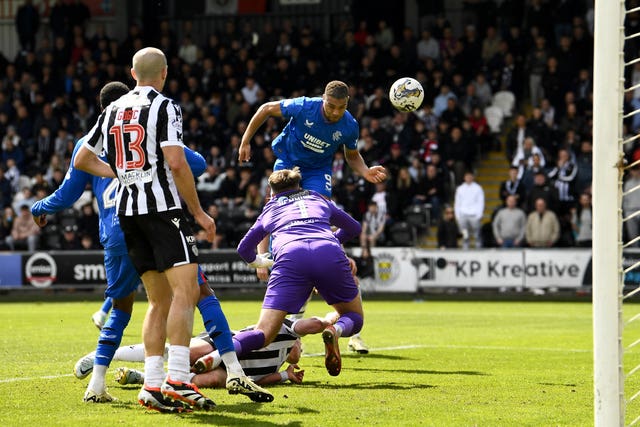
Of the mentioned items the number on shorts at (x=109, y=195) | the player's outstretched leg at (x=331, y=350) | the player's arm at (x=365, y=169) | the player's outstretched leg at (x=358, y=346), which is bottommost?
the player's outstretched leg at (x=358, y=346)

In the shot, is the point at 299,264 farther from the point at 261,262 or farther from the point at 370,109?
the point at 370,109

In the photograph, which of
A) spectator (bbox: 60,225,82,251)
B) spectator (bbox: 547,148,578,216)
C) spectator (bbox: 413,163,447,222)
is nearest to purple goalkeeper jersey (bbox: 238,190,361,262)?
spectator (bbox: 547,148,578,216)

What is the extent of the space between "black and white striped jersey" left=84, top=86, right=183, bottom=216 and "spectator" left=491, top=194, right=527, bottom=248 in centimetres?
1813

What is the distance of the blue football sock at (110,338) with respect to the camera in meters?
8.08

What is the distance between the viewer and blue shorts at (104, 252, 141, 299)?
8.41 meters

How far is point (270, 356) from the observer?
880 cm

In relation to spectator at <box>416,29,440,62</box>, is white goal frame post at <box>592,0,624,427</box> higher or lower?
lower

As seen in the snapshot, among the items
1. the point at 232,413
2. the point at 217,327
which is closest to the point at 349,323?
the point at 217,327

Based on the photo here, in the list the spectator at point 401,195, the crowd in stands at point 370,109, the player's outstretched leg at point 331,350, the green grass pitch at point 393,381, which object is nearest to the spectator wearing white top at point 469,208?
Answer: the crowd in stands at point 370,109

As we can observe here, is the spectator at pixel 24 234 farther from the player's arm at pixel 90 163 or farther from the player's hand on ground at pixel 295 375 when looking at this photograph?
the player's arm at pixel 90 163

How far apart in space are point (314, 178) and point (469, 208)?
14.3 metres

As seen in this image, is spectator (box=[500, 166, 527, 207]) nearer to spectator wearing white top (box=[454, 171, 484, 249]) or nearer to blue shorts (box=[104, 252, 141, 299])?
spectator wearing white top (box=[454, 171, 484, 249])

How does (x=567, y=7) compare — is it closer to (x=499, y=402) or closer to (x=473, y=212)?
(x=473, y=212)

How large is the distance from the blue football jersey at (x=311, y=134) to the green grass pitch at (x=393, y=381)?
209 cm
